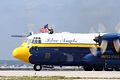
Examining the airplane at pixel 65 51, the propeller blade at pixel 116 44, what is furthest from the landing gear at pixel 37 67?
the propeller blade at pixel 116 44

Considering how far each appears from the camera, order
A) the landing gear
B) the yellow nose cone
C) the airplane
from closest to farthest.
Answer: the airplane
the yellow nose cone
the landing gear

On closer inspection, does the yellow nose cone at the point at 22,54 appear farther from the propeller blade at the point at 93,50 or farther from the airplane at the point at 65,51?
the propeller blade at the point at 93,50

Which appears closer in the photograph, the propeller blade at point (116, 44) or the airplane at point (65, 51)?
the propeller blade at point (116, 44)

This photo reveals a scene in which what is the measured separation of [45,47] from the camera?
55500mm

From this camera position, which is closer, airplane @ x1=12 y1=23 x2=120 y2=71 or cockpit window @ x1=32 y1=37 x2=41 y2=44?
airplane @ x1=12 y1=23 x2=120 y2=71

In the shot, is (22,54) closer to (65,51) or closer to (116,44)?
(65,51)

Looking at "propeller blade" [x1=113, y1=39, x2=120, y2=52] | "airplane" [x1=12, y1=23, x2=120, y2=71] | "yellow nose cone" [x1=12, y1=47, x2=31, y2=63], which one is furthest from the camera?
"yellow nose cone" [x1=12, y1=47, x2=31, y2=63]

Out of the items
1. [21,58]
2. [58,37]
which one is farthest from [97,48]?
[21,58]

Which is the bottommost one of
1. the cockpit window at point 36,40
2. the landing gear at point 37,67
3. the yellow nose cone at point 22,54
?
the landing gear at point 37,67

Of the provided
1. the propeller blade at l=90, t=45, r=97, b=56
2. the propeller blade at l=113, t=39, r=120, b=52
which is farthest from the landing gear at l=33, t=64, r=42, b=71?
the propeller blade at l=113, t=39, r=120, b=52

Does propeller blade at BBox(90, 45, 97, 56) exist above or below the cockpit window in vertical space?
below

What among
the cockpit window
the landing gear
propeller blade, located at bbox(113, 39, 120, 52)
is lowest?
the landing gear

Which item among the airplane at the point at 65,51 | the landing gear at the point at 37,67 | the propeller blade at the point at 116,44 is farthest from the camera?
the landing gear at the point at 37,67

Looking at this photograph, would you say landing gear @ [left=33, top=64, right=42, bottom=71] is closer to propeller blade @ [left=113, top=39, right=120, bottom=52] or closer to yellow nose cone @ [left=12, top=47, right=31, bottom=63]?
yellow nose cone @ [left=12, top=47, right=31, bottom=63]
